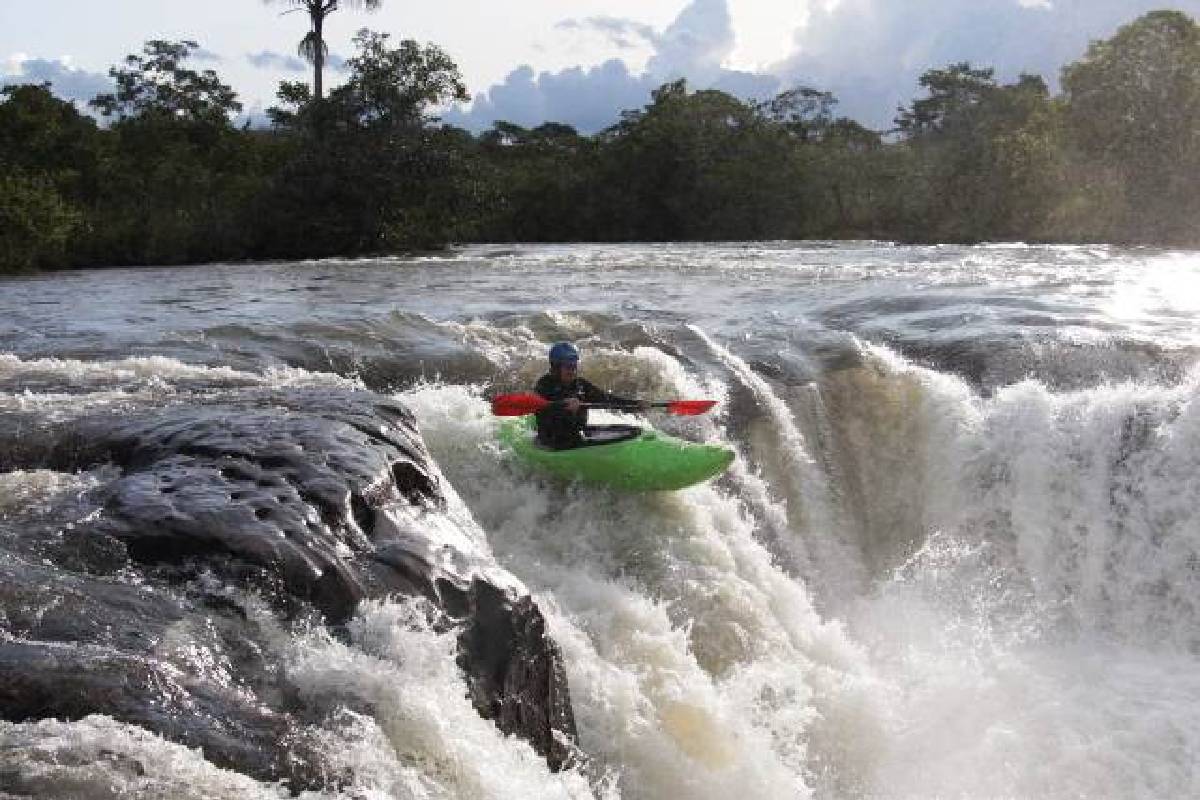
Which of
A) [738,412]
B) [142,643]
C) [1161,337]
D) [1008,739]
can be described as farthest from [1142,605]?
[142,643]

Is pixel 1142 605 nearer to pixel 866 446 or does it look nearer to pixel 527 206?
pixel 866 446

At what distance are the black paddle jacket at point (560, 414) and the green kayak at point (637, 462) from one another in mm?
105

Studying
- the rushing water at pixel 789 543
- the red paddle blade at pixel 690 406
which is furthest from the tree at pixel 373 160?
the red paddle blade at pixel 690 406

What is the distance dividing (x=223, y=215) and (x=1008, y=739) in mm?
23505

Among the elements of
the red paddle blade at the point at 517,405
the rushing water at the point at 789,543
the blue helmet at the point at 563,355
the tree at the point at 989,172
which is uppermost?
the tree at the point at 989,172

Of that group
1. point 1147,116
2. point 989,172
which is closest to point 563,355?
point 1147,116

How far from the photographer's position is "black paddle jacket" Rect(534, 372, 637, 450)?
24.0 ft

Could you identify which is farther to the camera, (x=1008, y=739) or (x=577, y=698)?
(x=1008, y=739)

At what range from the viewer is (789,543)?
830 centimetres

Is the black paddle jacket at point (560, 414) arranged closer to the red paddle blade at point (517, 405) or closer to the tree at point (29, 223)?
the red paddle blade at point (517, 405)

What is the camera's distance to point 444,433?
7484mm

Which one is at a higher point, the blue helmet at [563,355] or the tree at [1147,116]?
the tree at [1147,116]

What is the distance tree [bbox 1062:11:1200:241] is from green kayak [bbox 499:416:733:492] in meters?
25.7

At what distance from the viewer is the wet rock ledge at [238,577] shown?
10.8 feet
